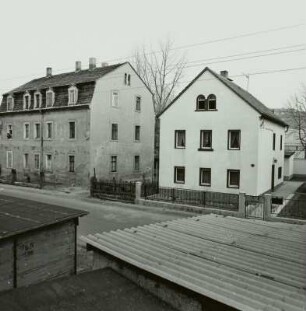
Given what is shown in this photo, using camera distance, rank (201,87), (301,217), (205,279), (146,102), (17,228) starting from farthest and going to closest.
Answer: (146,102)
(201,87)
(301,217)
(17,228)
(205,279)

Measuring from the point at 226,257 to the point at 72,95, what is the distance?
86.0ft

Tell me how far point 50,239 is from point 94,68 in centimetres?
2656

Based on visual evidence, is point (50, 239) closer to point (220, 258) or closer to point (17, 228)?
point (17, 228)

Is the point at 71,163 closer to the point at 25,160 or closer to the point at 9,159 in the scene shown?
the point at 25,160

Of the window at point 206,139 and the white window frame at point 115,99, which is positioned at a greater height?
the white window frame at point 115,99

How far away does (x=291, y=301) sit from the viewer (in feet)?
15.7

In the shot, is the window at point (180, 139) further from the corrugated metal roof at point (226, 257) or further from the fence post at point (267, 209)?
the corrugated metal roof at point (226, 257)

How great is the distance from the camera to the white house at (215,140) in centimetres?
2286

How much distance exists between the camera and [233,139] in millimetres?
23625

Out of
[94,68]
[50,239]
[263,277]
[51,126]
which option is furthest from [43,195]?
[263,277]

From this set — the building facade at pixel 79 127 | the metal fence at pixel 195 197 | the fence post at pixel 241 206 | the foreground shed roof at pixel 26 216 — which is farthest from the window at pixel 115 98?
the foreground shed roof at pixel 26 216

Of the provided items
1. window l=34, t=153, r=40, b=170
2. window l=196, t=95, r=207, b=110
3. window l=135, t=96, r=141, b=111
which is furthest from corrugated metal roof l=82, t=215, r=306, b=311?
window l=34, t=153, r=40, b=170

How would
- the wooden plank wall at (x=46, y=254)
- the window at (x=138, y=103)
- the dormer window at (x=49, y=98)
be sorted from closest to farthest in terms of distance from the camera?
the wooden plank wall at (x=46, y=254), the dormer window at (x=49, y=98), the window at (x=138, y=103)

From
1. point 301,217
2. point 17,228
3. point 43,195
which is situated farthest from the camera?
point 43,195
